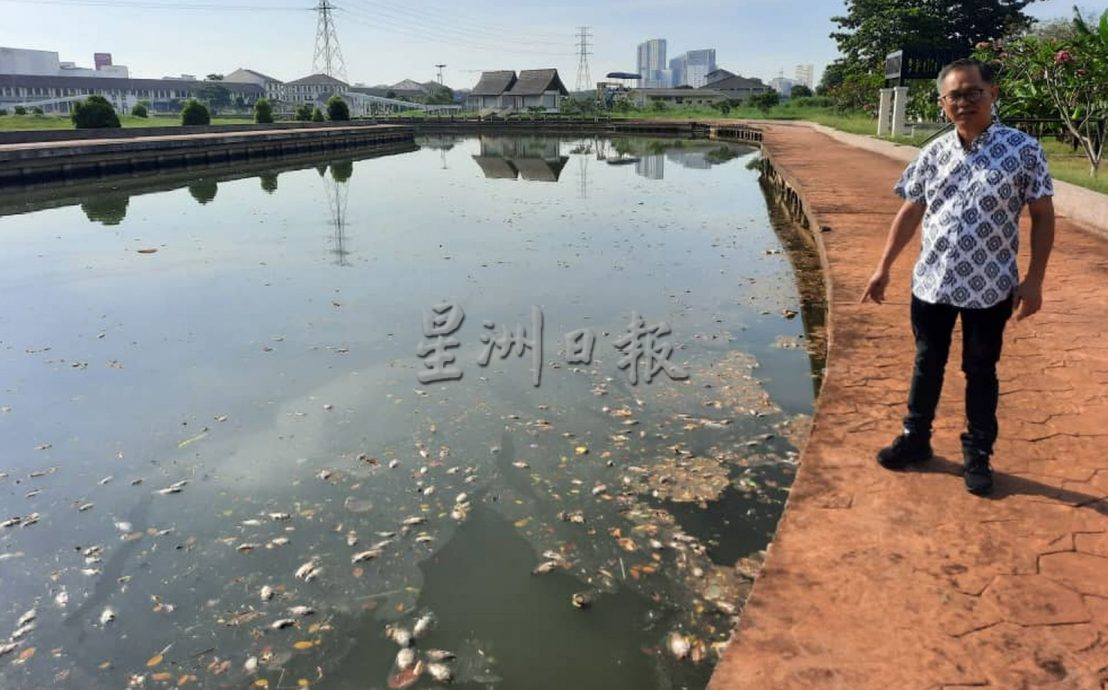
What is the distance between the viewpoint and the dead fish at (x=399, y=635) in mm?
3523

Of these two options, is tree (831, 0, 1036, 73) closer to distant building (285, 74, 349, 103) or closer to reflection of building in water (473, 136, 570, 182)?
reflection of building in water (473, 136, 570, 182)

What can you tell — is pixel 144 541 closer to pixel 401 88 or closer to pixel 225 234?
pixel 225 234

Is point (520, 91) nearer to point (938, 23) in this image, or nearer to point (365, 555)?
point (938, 23)

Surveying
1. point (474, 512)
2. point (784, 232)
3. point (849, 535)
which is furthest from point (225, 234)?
point (849, 535)

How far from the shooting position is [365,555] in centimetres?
417

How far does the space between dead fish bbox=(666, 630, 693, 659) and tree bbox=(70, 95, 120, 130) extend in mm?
35566

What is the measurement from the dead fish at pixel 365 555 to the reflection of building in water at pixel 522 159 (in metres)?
21.1

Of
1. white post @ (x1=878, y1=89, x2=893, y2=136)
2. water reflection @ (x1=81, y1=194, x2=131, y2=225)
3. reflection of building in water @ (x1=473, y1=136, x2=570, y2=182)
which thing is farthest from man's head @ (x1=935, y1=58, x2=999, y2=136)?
white post @ (x1=878, y1=89, x2=893, y2=136)

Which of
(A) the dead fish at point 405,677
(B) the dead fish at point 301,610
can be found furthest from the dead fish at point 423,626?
→ (B) the dead fish at point 301,610

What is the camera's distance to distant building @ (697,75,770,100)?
3403 inches

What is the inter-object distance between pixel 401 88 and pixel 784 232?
107701 mm

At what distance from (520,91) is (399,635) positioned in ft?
241

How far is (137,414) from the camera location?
6.07m

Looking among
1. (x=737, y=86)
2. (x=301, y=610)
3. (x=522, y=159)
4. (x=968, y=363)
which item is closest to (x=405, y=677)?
(x=301, y=610)
